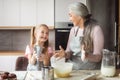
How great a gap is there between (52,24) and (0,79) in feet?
7.41

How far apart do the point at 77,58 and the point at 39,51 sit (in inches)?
14.6

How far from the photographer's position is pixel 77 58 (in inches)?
96.0

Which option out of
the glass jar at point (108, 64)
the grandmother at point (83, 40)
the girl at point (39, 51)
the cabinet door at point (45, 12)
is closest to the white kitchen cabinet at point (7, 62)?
the cabinet door at point (45, 12)

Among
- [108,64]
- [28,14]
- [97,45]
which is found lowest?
[108,64]

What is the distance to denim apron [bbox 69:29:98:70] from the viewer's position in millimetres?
2404

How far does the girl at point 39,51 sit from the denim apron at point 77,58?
23 centimetres

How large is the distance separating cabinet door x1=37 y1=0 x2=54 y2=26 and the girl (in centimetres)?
133

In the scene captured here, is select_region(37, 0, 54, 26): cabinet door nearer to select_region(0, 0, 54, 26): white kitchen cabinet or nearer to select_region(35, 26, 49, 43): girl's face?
select_region(0, 0, 54, 26): white kitchen cabinet

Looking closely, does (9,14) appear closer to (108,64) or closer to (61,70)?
(61,70)

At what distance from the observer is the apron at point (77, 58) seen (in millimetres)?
2404

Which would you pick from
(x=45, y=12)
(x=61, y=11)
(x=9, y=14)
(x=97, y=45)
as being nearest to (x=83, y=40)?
(x=97, y=45)

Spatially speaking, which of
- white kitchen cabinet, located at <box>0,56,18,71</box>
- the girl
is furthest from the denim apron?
white kitchen cabinet, located at <box>0,56,18,71</box>

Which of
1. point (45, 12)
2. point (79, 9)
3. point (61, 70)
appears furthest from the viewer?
point (45, 12)

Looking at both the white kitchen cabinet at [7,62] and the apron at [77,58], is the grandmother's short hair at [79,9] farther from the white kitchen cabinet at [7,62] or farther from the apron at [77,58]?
the white kitchen cabinet at [7,62]
